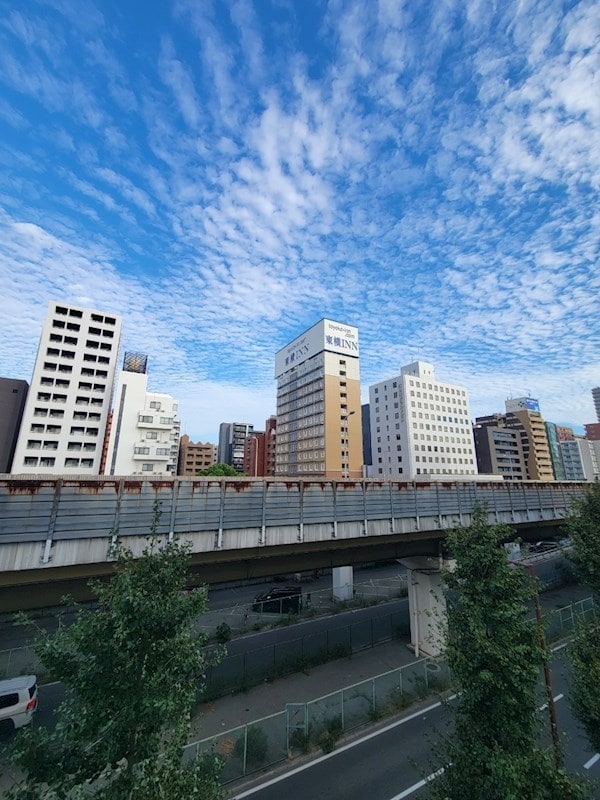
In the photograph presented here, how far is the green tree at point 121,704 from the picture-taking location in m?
5.91

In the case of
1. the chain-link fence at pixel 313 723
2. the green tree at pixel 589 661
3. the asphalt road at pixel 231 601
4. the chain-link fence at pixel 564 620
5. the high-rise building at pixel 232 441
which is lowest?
the asphalt road at pixel 231 601

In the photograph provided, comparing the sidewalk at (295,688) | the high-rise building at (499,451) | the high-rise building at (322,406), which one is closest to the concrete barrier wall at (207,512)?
the sidewalk at (295,688)

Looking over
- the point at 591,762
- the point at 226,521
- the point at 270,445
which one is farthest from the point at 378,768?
the point at 270,445

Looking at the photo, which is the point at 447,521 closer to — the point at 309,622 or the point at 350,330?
the point at 309,622

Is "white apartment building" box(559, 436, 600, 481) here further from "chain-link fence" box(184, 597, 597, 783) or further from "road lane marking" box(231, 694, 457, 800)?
"road lane marking" box(231, 694, 457, 800)

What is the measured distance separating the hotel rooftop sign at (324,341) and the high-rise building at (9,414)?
53.0 metres

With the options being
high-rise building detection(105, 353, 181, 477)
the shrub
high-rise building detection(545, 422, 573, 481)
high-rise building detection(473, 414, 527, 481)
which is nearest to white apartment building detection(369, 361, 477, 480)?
high-rise building detection(473, 414, 527, 481)

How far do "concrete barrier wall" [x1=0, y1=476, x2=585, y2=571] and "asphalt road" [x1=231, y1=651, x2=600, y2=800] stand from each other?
796 centimetres

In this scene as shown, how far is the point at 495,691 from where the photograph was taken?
9.32 metres

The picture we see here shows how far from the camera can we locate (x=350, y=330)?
8444cm

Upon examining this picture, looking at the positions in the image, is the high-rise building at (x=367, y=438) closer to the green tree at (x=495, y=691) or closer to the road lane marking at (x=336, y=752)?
the road lane marking at (x=336, y=752)

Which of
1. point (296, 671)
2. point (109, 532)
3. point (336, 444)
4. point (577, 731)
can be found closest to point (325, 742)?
point (296, 671)

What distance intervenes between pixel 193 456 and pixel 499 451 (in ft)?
308

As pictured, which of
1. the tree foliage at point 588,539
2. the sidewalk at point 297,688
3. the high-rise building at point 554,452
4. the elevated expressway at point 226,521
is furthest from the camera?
the high-rise building at point 554,452
